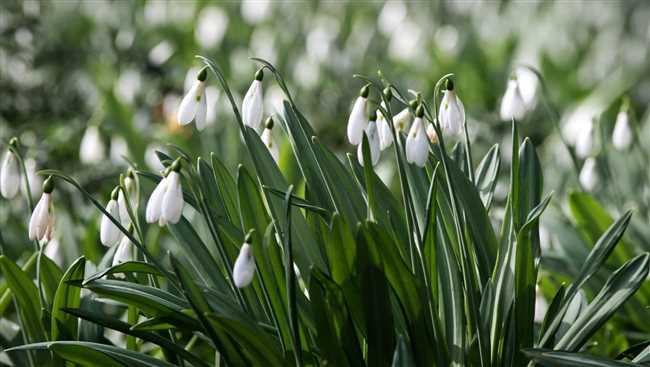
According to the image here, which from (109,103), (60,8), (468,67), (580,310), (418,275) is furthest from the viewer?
(60,8)

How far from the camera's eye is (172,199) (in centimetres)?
179

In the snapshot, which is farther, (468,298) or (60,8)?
(60,8)

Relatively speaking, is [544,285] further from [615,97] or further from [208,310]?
[615,97]

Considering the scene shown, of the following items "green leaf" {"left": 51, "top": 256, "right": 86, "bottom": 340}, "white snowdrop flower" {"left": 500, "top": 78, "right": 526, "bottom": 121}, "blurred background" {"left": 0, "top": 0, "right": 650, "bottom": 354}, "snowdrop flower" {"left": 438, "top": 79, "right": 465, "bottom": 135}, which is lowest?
"green leaf" {"left": 51, "top": 256, "right": 86, "bottom": 340}

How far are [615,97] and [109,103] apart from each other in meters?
2.53

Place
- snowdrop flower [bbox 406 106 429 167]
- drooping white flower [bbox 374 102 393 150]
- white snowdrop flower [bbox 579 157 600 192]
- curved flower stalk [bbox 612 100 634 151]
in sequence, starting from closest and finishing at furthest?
snowdrop flower [bbox 406 106 429 167] → drooping white flower [bbox 374 102 393 150] → curved flower stalk [bbox 612 100 634 151] → white snowdrop flower [bbox 579 157 600 192]

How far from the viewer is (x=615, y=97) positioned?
495 centimetres

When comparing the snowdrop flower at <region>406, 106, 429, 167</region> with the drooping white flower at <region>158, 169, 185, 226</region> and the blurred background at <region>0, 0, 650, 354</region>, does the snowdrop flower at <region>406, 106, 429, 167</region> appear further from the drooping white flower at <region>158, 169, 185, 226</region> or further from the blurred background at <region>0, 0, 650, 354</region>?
the blurred background at <region>0, 0, 650, 354</region>

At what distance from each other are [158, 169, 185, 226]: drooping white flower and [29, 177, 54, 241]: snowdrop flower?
334 millimetres

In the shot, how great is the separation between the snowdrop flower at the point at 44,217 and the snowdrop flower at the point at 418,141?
0.74 metres

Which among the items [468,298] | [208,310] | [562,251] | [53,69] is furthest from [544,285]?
[53,69]

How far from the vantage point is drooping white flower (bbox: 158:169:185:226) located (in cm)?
179

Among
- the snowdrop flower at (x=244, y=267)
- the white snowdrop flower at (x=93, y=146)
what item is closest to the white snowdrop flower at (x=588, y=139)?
the snowdrop flower at (x=244, y=267)

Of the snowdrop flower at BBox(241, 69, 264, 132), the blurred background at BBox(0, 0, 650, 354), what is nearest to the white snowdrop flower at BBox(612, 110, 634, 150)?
the blurred background at BBox(0, 0, 650, 354)
